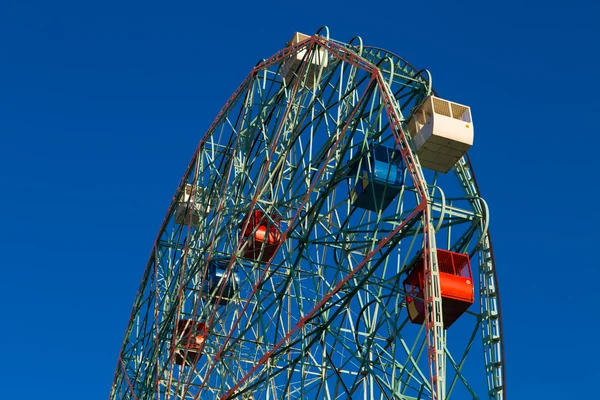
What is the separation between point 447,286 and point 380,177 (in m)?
5.54

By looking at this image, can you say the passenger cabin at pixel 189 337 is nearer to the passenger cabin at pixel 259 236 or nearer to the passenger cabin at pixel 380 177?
the passenger cabin at pixel 259 236

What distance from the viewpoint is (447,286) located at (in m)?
25.9

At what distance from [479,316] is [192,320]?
14126 millimetres

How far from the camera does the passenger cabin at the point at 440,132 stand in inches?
1099

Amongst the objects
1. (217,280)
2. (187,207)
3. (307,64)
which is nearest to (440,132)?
(307,64)

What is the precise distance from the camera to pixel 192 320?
128ft

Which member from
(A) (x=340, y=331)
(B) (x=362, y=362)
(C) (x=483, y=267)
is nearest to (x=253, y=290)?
(A) (x=340, y=331)

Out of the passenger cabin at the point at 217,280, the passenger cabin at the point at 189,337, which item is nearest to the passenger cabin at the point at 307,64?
the passenger cabin at the point at 217,280

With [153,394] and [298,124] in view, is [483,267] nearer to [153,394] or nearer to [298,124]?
[298,124]

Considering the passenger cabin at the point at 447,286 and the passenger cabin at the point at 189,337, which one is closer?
the passenger cabin at the point at 447,286

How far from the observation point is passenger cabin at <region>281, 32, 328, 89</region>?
119ft

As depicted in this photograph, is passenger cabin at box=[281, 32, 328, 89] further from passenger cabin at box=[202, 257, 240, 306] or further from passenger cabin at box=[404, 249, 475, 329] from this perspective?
passenger cabin at box=[404, 249, 475, 329]

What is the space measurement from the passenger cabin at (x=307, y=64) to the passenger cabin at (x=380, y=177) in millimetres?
5735

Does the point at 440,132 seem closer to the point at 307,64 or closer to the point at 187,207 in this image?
the point at 307,64
